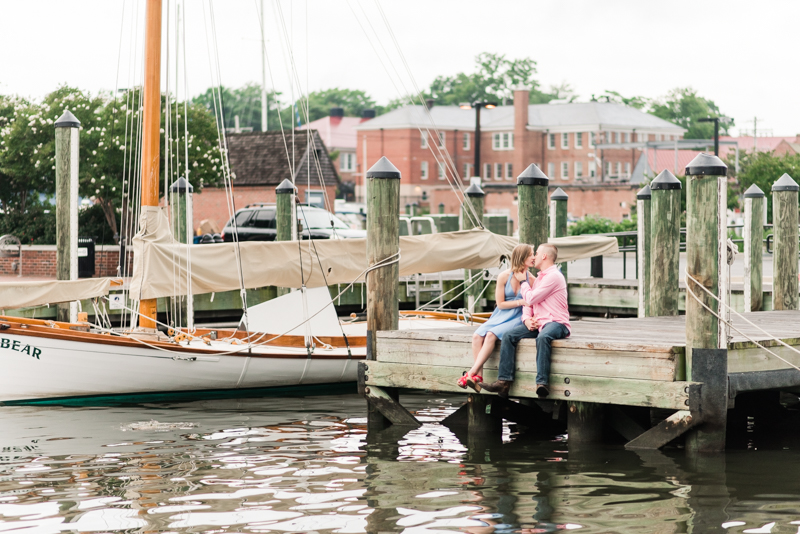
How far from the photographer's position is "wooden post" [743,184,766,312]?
14.2 meters

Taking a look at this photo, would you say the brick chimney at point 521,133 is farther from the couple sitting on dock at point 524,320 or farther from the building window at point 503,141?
the couple sitting on dock at point 524,320

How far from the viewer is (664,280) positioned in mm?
12445

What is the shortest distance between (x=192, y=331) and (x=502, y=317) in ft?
19.2

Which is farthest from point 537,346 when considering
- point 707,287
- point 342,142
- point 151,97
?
point 342,142

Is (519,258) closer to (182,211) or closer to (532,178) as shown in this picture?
(532,178)

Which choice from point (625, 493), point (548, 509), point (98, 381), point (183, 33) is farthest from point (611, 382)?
point (183, 33)

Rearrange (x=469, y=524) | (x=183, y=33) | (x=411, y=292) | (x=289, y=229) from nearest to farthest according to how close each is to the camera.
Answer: (x=469, y=524)
(x=183, y=33)
(x=289, y=229)
(x=411, y=292)

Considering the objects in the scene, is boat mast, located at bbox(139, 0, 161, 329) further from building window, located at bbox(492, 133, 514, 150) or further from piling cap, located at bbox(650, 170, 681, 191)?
building window, located at bbox(492, 133, 514, 150)

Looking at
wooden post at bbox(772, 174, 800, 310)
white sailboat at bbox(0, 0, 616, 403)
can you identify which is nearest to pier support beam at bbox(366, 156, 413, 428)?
white sailboat at bbox(0, 0, 616, 403)

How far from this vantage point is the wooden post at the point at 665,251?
1234 cm

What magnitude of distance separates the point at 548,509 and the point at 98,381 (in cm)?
706

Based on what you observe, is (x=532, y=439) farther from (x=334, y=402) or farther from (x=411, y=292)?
(x=411, y=292)

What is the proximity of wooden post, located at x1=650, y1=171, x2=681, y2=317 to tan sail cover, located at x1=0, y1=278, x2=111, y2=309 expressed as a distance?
6682 millimetres

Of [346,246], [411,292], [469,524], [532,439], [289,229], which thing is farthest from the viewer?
[411,292]
